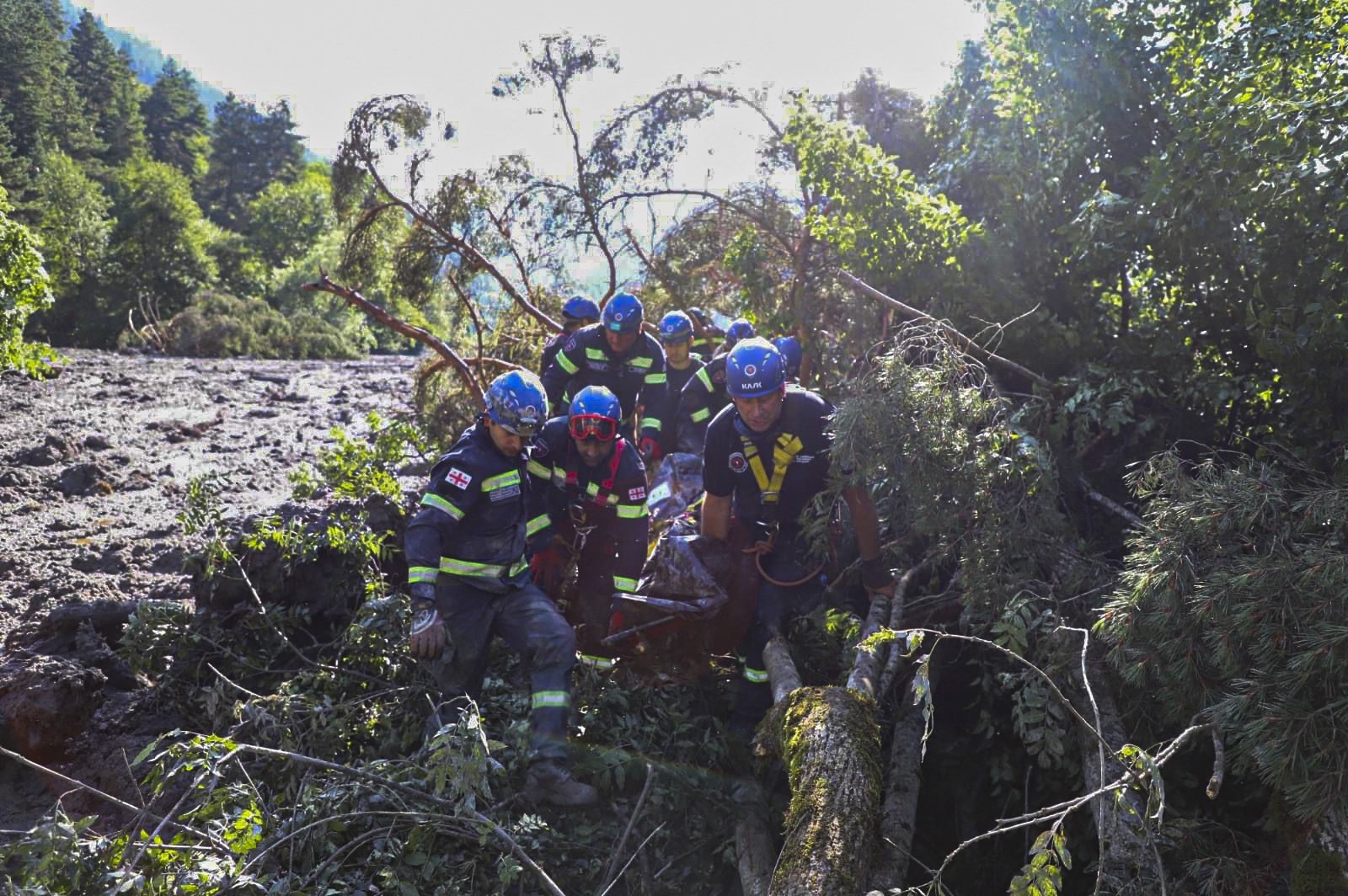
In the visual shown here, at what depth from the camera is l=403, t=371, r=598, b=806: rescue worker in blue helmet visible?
4039 millimetres

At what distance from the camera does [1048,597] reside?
359 centimetres

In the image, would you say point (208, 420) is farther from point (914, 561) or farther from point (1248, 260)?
point (1248, 260)

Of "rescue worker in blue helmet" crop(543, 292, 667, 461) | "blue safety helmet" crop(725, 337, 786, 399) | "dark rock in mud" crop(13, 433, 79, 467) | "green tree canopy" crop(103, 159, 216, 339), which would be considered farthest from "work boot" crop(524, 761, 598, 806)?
"green tree canopy" crop(103, 159, 216, 339)

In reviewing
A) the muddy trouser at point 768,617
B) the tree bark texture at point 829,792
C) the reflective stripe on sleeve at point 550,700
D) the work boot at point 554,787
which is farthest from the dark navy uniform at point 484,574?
the tree bark texture at point 829,792

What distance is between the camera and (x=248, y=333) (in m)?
23.7

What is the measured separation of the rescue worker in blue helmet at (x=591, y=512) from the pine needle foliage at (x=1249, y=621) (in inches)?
91.5

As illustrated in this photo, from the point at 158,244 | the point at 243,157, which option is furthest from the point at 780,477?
the point at 243,157

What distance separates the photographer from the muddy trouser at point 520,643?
402 centimetres

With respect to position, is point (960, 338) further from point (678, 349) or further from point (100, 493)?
point (100, 493)

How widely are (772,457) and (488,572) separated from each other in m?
1.48

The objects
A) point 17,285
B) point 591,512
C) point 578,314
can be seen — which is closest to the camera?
point 591,512

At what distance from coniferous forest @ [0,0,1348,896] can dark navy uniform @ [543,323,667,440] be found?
92 cm

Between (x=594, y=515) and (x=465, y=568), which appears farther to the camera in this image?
(x=594, y=515)

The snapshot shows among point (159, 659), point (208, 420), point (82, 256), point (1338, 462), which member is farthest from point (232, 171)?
point (1338, 462)
